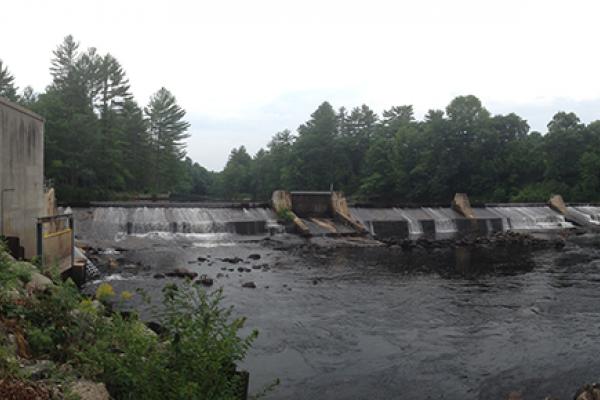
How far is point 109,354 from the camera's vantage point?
4.80 m

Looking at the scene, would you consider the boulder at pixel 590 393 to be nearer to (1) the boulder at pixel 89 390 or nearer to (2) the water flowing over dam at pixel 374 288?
(2) the water flowing over dam at pixel 374 288

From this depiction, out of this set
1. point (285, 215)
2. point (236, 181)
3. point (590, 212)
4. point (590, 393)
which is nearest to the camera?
point (590, 393)

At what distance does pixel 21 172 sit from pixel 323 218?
68.9 feet

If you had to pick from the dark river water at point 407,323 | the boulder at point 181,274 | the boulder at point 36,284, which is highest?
the boulder at point 36,284

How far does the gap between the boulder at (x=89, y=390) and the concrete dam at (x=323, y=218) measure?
68.4ft

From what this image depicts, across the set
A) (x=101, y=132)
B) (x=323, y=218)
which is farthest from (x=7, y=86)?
(x=323, y=218)

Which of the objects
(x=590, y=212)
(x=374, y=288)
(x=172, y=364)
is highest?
(x=590, y=212)

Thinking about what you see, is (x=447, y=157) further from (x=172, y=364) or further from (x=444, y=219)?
(x=172, y=364)

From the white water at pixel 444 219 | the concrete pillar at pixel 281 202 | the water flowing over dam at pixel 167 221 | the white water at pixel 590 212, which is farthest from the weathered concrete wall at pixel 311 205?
the white water at pixel 590 212

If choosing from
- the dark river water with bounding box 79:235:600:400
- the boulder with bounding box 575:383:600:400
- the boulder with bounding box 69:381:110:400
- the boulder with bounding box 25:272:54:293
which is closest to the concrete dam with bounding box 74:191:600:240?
the dark river water with bounding box 79:235:600:400

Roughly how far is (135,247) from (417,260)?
12405 mm

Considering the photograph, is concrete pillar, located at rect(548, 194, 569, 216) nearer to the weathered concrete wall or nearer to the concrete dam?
the concrete dam

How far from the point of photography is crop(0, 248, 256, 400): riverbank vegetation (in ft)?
13.9

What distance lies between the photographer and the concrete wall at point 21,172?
35.1 ft
